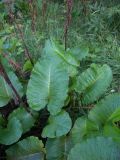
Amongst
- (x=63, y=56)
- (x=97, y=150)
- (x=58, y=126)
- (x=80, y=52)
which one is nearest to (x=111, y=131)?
(x=97, y=150)

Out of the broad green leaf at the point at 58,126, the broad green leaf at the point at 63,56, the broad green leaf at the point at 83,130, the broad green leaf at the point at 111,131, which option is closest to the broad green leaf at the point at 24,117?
the broad green leaf at the point at 58,126

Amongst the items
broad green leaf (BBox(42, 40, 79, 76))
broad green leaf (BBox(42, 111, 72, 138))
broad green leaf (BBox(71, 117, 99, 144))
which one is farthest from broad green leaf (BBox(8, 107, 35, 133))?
broad green leaf (BBox(42, 40, 79, 76))

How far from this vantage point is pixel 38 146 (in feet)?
6.63

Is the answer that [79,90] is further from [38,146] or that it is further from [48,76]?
[38,146]

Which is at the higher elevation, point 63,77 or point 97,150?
point 63,77

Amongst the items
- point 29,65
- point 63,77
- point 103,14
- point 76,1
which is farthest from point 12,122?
point 76,1

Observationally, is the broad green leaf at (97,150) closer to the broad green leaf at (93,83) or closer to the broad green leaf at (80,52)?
the broad green leaf at (93,83)

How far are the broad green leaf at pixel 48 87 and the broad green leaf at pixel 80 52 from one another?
0.43 m

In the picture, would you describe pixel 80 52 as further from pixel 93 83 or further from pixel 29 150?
pixel 29 150

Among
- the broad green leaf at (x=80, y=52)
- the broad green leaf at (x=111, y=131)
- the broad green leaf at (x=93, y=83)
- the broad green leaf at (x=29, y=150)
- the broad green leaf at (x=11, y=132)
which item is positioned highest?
the broad green leaf at (x=80, y=52)

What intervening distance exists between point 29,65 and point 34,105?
0.50m

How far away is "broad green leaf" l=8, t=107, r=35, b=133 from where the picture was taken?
6.98ft

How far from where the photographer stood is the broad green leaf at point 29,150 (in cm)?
201

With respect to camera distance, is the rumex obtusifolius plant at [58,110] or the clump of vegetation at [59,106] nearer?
the clump of vegetation at [59,106]
